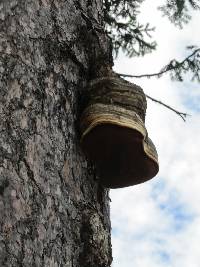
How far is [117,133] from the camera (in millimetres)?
2031

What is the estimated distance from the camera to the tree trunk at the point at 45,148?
1.67 m

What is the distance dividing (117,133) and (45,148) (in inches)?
12.4

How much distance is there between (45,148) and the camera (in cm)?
187

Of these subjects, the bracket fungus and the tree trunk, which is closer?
the tree trunk

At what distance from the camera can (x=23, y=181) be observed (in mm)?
1731

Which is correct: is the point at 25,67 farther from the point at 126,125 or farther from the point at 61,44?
the point at 126,125

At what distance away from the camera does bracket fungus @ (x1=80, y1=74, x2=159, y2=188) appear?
79.1 inches

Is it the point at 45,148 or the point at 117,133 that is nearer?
the point at 45,148

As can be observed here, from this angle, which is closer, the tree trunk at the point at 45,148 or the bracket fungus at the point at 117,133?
the tree trunk at the point at 45,148

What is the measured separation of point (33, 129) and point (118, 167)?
19.4 inches

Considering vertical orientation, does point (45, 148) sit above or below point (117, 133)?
below

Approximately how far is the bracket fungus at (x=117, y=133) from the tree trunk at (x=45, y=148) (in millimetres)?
68

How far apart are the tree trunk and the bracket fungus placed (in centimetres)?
7

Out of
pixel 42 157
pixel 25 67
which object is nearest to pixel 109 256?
pixel 42 157
